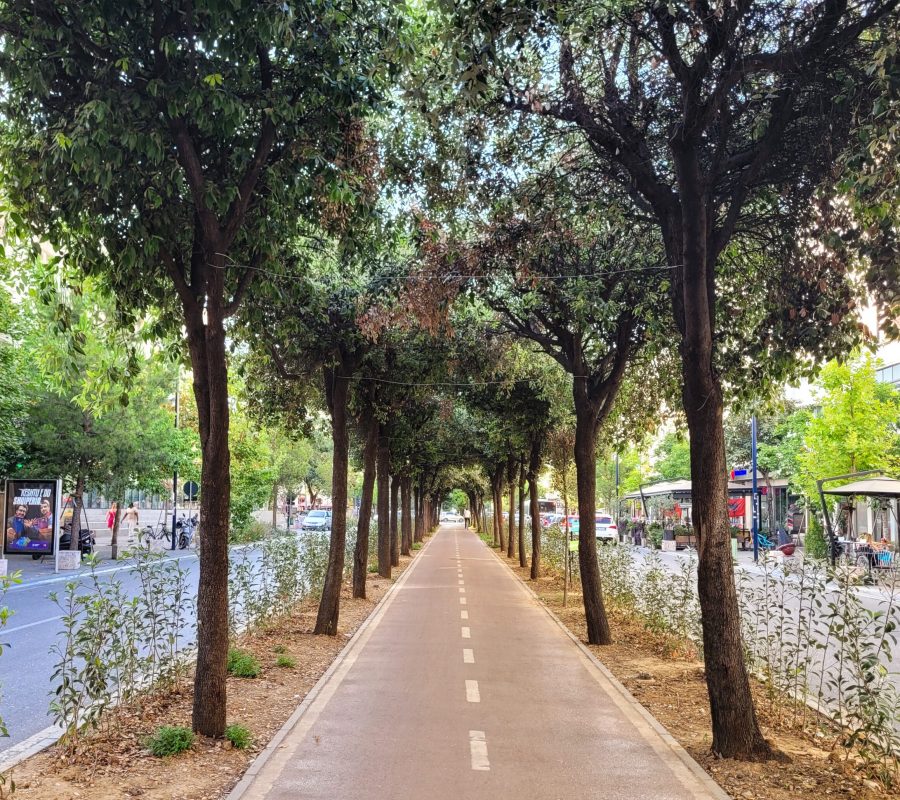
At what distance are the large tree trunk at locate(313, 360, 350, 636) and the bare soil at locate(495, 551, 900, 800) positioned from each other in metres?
4.18

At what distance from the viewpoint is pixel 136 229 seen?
7.97 metres

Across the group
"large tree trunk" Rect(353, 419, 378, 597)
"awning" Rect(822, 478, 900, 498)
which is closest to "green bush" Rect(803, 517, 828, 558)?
"awning" Rect(822, 478, 900, 498)

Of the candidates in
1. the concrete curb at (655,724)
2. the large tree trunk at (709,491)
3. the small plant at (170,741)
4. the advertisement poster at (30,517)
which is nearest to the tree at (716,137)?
the large tree trunk at (709,491)

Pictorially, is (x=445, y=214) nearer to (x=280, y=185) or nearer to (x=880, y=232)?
(x=280, y=185)

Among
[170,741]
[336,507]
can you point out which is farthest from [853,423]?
[170,741]

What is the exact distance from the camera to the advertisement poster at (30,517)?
2630 centimetres

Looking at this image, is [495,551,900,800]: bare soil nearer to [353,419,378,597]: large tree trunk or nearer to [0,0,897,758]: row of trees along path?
[0,0,897,758]: row of trees along path

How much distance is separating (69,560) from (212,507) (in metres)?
24.4

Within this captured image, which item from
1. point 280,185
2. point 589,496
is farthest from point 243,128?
point 589,496

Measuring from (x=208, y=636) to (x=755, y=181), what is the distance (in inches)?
270

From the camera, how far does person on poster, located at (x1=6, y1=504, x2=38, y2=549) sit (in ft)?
87.3

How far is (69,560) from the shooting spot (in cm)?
2895

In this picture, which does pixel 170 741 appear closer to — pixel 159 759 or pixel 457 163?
pixel 159 759

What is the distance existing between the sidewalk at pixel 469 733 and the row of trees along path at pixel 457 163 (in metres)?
0.90
